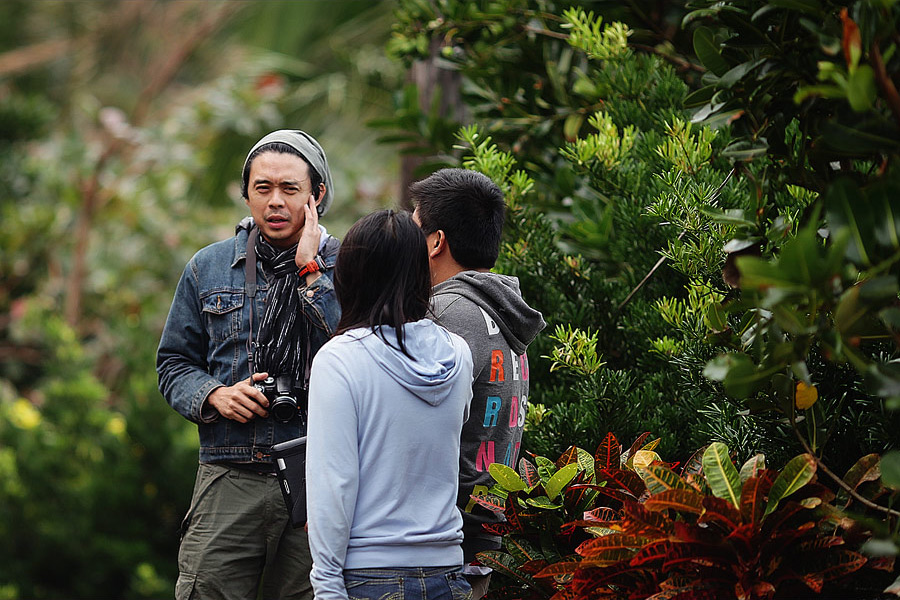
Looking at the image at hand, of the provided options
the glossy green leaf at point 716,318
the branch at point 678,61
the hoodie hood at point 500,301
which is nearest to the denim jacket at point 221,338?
the hoodie hood at point 500,301

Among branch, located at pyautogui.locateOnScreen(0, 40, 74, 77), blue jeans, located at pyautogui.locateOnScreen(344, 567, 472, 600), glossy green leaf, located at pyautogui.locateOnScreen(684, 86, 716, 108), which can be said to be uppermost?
branch, located at pyautogui.locateOnScreen(0, 40, 74, 77)

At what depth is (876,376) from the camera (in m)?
1.70

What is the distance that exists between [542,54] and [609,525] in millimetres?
2599

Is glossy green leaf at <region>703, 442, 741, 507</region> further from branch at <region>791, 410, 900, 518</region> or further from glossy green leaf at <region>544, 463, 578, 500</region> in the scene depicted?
glossy green leaf at <region>544, 463, 578, 500</region>

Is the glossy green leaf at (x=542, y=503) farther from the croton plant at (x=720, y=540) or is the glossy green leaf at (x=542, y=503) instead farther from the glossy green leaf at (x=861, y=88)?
the glossy green leaf at (x=861, y=88)

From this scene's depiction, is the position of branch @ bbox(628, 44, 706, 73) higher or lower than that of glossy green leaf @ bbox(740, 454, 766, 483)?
higher

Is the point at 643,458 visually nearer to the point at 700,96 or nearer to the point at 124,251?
the point at 700,96

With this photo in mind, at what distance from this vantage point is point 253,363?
282 centimetres

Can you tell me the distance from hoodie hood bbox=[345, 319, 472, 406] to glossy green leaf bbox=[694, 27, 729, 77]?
0.96m

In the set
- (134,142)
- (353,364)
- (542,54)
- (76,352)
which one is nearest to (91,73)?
(134,142)

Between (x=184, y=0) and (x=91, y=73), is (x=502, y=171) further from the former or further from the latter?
(x=91, y=73)

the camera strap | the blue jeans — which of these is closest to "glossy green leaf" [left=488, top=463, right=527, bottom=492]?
the blue jeans

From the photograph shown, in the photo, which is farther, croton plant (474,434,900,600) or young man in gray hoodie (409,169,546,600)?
young man in gray hoodie (409,169,546,600)

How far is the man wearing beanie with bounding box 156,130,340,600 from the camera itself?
275cm
